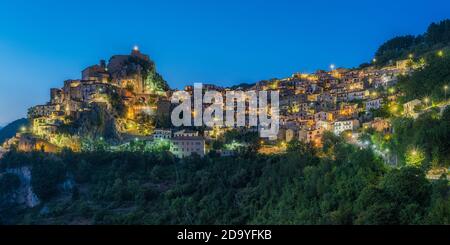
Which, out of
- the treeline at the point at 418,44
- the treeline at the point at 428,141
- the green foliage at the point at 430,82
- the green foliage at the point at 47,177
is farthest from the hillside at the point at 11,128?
the treeline at the point at 428,141

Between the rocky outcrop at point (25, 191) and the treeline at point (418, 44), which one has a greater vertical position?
the treeline at point (418, 44)

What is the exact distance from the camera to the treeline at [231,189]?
1310 cm

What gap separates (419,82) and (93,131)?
69.7ft

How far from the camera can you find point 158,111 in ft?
129

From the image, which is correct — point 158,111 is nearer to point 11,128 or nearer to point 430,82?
point 430,82

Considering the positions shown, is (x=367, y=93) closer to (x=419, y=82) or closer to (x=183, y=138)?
(x=419, y=82)

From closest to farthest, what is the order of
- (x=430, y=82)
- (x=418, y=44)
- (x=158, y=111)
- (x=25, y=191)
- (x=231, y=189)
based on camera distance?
(x=231, y=189), (x=430, y=82), (x=25, y=191), (x=158, y=111), (x=418, y=44)

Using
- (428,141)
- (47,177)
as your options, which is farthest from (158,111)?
(428,141)

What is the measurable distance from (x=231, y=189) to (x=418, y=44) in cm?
3353

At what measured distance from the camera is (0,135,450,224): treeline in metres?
13.1

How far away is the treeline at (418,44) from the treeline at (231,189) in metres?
21.5

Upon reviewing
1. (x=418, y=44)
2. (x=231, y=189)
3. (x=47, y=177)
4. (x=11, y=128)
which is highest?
(x=418, y=44)

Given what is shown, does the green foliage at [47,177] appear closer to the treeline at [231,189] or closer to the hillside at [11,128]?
the treeline at [231,189]

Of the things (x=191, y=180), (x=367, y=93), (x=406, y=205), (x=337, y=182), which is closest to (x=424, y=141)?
(x=337, y=182)
